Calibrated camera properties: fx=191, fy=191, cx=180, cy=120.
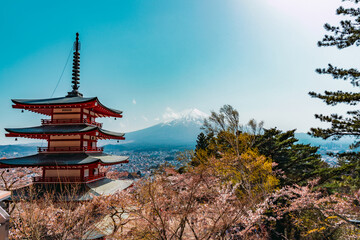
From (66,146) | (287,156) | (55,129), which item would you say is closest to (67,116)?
Result: (55,129)

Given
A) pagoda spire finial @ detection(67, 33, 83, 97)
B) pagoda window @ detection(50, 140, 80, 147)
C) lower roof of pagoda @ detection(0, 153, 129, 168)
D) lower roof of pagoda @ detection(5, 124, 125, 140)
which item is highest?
pagoda spire finial @ detection(67, 33, 83, 97)

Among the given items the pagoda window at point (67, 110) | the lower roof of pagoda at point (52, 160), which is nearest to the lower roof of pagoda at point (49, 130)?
the pagoda window at point (67, 110)

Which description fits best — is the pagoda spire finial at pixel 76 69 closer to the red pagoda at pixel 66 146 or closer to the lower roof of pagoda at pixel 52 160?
the red pagoda at pixel 66 146

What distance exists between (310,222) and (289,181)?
4.75m

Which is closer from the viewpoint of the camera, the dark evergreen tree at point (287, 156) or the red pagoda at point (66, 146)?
the red pagoda at point (66, 146)

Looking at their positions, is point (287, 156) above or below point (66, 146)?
below

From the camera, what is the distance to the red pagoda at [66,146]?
409 inches

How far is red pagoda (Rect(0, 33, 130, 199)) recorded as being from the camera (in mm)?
10391

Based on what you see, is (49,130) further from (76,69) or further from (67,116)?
(76,69)

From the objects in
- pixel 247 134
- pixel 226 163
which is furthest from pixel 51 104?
pixel 247 134

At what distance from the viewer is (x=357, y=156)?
941cm

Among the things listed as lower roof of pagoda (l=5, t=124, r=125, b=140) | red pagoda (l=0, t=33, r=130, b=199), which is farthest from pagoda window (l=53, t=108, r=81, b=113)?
lower roof of pagoda (l=5, t=124, r=125, b=140)

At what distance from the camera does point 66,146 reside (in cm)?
1139

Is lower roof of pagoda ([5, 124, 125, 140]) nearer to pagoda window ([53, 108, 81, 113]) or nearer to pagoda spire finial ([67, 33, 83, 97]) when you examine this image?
pagoda window ([53, 108, 81, 113])
